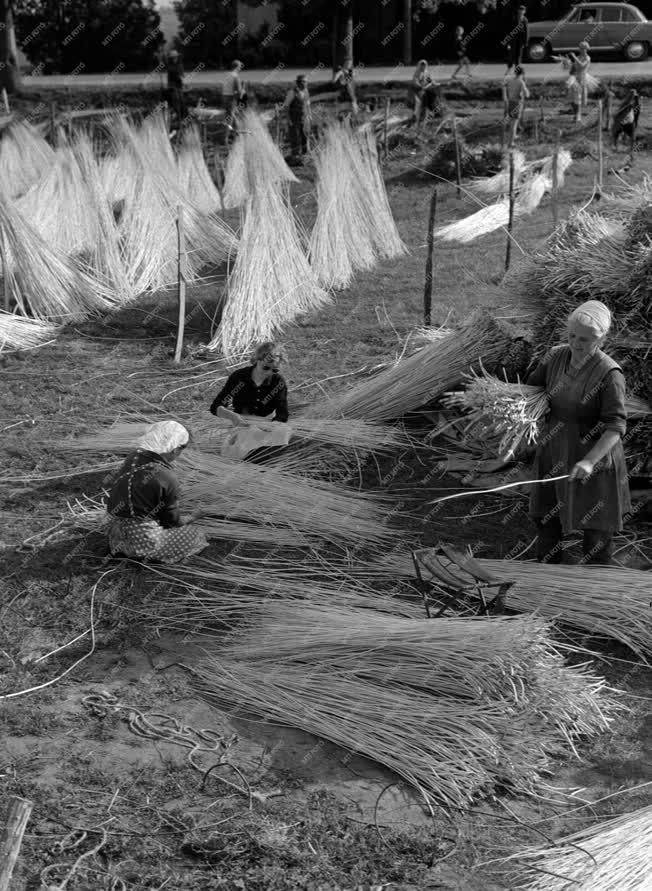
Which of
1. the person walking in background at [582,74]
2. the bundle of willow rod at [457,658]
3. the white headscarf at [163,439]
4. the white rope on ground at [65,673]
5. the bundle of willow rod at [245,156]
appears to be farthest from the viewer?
the person walking in background at [582,74]

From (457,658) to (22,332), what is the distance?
16.0 ft

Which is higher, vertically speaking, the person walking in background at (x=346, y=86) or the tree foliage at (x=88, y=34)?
the tree foliage at (x=88, y=34)

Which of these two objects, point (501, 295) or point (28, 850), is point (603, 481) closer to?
point (501, 295)

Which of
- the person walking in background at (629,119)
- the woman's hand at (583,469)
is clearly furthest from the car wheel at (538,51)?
the woman's hand at (583,469)

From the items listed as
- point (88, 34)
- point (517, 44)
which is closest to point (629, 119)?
point (517, 44)

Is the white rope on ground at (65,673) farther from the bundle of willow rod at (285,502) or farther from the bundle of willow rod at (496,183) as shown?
the bundle of willow rod at (496,183)

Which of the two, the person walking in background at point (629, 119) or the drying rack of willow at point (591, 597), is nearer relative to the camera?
the drying rack of willow at point (591, 597)

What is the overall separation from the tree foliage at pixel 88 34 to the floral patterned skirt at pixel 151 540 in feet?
68.8

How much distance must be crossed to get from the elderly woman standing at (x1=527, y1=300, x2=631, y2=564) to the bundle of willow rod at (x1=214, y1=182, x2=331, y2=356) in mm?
3336

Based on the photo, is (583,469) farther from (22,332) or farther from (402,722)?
(22,332)

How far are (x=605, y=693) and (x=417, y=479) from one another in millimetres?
1822

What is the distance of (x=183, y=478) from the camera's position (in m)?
4.85

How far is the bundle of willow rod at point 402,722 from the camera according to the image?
3061 millimetres

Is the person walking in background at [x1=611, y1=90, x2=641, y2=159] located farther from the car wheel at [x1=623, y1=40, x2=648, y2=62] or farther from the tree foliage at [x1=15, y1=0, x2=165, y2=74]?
the tree foliage at [x1=15, y1=0, x2=165, y2=74]
